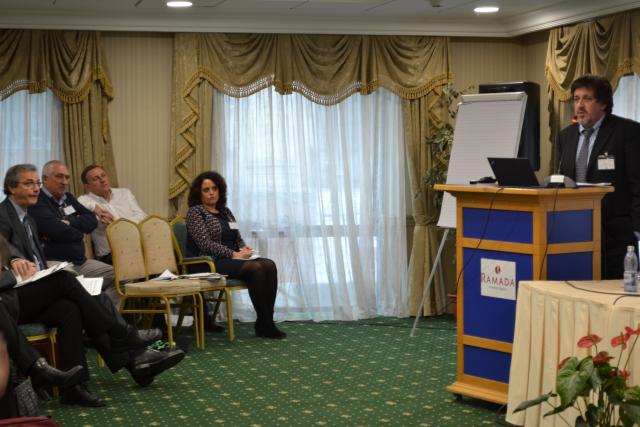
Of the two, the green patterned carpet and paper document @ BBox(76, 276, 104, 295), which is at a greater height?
paper document @ BBox(76, 276, 104, 295)

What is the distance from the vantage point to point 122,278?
6969mm

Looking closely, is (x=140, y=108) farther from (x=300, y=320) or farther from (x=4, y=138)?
(x=300, y=320)

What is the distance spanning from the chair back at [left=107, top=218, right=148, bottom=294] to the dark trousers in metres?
1.36

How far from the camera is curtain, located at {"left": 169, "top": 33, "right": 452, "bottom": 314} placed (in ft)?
26.6

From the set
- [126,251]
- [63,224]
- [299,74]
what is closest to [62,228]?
[63,224]

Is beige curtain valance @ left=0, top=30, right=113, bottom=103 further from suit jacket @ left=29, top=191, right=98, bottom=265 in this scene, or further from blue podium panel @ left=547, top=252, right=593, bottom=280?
blue podium panel @ left=547, top=252, right=593, bottom=280

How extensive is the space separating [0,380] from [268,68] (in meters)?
5.05

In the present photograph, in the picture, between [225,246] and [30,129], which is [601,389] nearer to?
[225,246]

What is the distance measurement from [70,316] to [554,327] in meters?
2.81

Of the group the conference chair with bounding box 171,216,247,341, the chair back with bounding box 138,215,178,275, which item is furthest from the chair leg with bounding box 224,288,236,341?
the chair back with bounding box 138,215,178,275

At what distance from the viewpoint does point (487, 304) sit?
4.93 m

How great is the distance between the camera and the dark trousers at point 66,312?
5.39m

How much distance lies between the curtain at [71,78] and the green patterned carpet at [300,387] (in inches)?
78.6

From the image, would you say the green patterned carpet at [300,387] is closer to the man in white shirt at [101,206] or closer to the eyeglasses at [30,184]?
the man in white shirt at [101,206]
